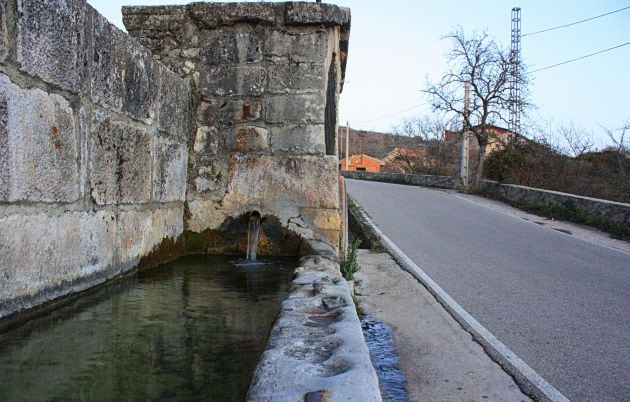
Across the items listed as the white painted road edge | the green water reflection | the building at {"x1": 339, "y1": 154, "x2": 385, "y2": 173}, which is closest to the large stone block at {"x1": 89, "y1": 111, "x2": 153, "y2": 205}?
the green water reflection

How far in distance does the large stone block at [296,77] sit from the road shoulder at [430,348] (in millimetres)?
2201

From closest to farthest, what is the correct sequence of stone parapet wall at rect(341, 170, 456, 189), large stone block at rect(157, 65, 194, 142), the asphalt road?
the asphalt road
large stone block at rect(157, 65, 194, 142)
stone parapet wall at rect(341, 170, 456, 189)

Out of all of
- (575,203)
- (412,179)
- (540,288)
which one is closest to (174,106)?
(540,288)

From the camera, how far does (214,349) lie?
2.27 metres

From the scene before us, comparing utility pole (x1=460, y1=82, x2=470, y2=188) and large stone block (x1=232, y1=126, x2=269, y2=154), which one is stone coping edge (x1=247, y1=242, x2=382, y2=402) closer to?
large stone block (x1=232, y1=126, x2=269, y2=154)

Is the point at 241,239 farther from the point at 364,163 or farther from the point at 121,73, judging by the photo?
the point at 364,163

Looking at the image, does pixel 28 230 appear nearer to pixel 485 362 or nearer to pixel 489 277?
pixel 485 362

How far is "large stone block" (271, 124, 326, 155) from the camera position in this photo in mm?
4734

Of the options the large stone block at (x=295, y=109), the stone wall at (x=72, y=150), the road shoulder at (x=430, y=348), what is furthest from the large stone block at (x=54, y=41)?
the road shoulder at (x=430, y=348)

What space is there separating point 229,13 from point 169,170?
1511mm

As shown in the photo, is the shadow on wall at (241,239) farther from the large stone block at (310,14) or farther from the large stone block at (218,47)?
the large stone block at (310,14)

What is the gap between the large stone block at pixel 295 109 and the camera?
4.74 metres

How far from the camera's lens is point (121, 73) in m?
3.28

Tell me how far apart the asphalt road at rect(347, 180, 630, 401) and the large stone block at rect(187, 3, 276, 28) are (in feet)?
11.2
